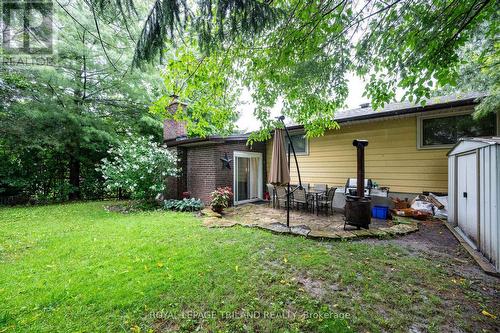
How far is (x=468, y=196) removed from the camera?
14.6 ft

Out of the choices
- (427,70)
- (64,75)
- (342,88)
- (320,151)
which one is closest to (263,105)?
(342,88)

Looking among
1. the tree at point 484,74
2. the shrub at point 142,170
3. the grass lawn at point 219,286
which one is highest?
the tree at point 484,74

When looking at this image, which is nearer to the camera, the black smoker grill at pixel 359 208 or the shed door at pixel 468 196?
the shed door at pixel 468 196

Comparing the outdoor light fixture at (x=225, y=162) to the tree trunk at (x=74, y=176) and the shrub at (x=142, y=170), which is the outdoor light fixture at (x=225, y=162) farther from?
the tree trunk at (x=74, y=176)

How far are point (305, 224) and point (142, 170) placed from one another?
641cm

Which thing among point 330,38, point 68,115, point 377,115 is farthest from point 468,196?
point 68,115

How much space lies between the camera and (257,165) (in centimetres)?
1039

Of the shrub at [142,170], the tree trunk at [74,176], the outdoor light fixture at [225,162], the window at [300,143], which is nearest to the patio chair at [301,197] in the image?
the window at [300,143]

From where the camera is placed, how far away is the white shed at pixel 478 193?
326 centimetres

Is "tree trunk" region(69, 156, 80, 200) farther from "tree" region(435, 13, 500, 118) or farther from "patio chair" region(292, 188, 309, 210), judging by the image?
"tree" region(435, 13, 500, 118)

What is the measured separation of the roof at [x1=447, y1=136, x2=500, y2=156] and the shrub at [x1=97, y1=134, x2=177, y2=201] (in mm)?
8709

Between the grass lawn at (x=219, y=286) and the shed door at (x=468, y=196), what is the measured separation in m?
1.63

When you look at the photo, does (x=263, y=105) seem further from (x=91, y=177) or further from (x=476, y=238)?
(x=91, y=177)

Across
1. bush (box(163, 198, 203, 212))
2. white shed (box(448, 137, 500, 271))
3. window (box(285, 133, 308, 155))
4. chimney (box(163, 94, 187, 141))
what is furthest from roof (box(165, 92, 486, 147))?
bush (box(163, 198, 203, 212))
